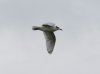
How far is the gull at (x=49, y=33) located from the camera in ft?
97.1

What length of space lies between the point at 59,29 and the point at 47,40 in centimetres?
145

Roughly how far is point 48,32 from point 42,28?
955 millimetres

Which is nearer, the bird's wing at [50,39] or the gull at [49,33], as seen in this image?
the gull at [49,33]

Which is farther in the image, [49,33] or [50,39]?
[50,39]

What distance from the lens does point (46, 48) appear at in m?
30.4

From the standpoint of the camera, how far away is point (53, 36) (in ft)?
102

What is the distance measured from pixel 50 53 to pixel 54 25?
5.37 ft

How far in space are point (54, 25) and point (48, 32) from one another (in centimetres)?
Answer: 134

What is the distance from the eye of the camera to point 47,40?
31094mm

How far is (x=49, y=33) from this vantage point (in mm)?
30906

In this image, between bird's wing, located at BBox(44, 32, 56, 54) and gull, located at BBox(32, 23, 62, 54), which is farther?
bird's wing, located at BBox(44, 32, 56, 54)

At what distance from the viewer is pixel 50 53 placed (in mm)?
29547

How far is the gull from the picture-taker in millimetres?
29609

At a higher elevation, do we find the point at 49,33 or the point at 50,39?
the point at 49,33
